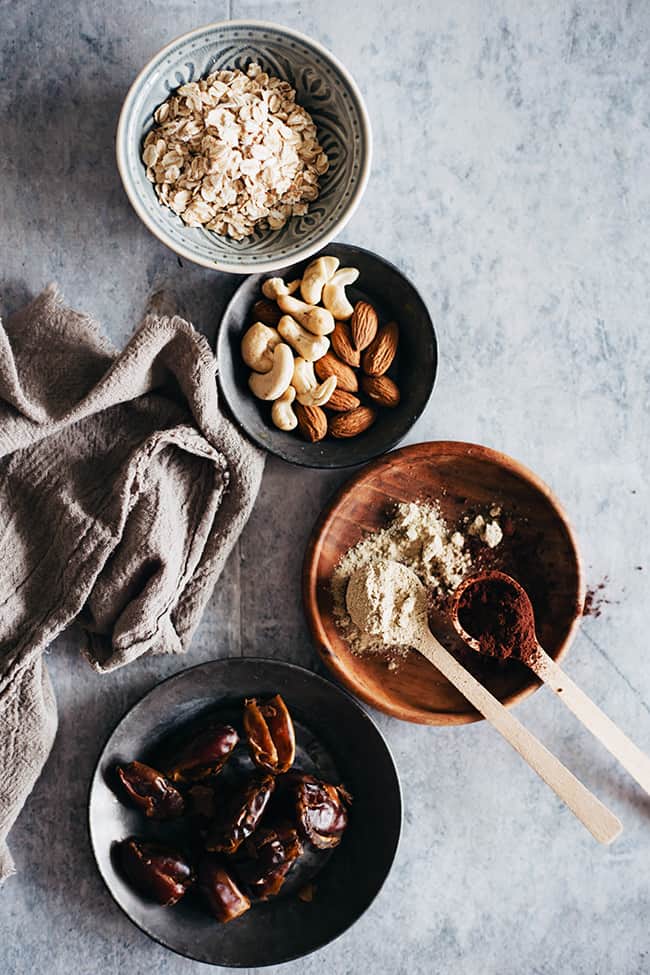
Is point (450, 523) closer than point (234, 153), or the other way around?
point (234, 153)

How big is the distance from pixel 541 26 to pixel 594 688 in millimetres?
809

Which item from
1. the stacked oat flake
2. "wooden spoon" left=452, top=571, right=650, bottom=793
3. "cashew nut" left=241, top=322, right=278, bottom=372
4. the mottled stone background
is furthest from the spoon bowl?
the stacked oat flake

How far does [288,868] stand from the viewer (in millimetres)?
1020

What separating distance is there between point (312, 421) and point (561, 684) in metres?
0.41

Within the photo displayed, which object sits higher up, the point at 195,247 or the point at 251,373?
the point at 195,247

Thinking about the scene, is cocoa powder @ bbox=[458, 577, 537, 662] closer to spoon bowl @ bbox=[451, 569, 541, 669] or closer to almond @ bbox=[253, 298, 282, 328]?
spoon bowl @ bbox=[451, 569, 541, 669]

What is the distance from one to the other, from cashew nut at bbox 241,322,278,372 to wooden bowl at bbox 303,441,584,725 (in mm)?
168

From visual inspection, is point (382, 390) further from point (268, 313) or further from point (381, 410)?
point (268, 313)

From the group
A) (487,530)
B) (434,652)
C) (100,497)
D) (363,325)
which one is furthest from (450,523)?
(100,497)

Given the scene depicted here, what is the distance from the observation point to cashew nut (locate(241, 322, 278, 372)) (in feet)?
3.26

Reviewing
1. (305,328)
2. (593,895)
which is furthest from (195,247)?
(593,895)

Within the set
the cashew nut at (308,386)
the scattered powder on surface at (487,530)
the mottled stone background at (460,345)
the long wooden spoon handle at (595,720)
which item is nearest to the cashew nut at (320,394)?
the cashew nut at (308,386)

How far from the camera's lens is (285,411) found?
1.00m

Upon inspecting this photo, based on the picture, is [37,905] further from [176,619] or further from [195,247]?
[195,247]
